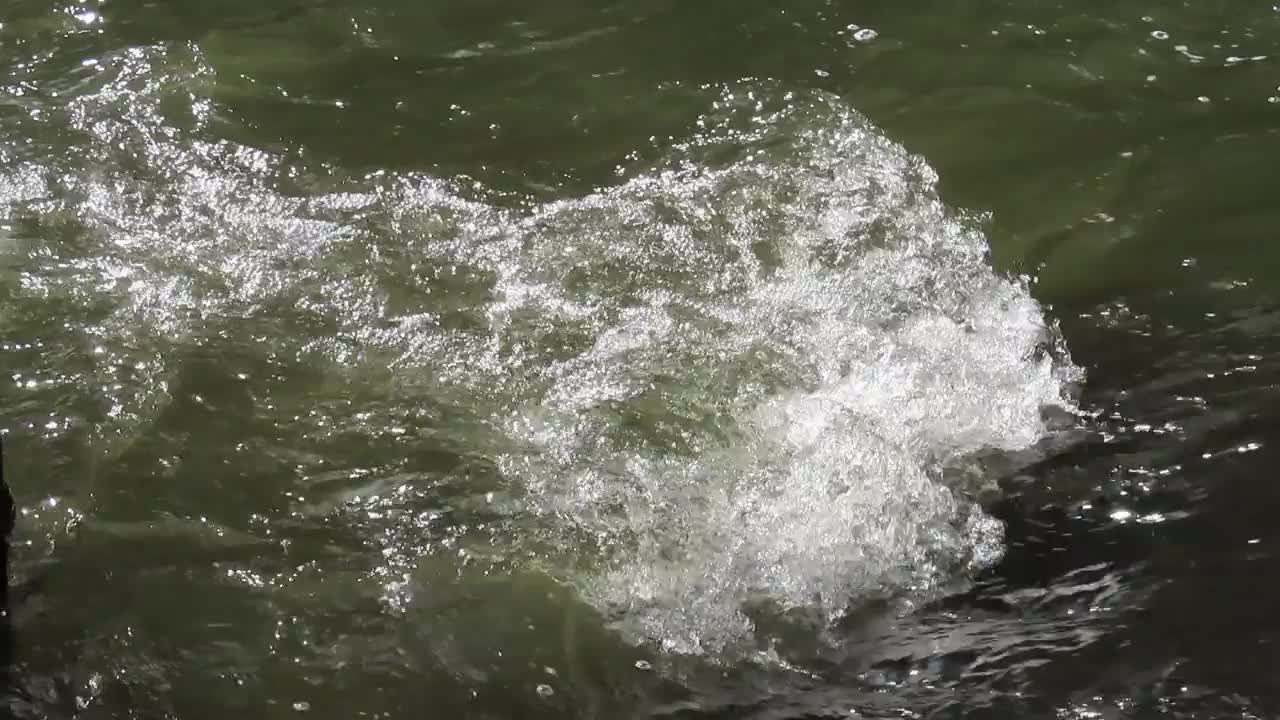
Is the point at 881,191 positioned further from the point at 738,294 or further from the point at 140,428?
the point at 140,428

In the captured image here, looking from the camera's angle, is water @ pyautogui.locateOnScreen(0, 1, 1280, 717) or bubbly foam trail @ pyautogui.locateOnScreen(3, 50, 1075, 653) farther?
bubbly foam trail @ pyautogui.locateOnScreen(3, 50, 1075, 653)

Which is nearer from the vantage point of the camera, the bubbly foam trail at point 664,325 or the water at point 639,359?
the water at point 639,359

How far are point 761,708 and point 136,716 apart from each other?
128 cm

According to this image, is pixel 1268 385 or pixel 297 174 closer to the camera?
pixel 1268 385

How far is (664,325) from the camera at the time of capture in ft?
10.0

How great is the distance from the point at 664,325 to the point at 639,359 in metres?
0.14

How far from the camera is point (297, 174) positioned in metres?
3.47

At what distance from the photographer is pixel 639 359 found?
2.98 metres

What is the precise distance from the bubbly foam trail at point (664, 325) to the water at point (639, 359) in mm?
13

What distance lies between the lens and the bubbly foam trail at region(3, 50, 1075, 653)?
8.53 ft

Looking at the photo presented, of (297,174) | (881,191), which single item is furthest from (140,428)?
(881,191)

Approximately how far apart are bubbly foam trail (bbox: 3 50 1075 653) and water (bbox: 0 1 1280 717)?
0.01 meters

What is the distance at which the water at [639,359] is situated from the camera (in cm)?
240

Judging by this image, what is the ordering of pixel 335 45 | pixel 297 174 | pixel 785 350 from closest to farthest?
pixel 785 350
pixel 297 174
pixel 335 45
